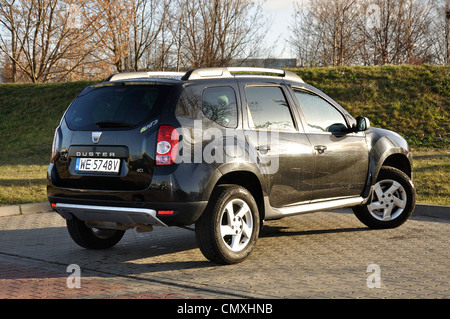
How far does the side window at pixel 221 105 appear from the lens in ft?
20.5

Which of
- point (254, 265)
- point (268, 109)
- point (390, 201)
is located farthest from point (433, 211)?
point (254, 265)

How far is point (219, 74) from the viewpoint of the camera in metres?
6.61

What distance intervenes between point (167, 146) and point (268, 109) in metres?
1.55

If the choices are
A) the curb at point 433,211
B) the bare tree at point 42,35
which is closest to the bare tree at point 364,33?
the bare tree at point 42,35

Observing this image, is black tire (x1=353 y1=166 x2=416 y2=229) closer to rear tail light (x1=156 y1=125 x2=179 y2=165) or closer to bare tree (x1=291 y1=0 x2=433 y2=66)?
rear tail light (x1=156 y1=125 x2=179 y2=165)

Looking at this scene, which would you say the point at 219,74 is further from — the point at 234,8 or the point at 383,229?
the point at 234,8

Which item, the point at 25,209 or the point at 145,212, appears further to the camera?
the point at 25,209

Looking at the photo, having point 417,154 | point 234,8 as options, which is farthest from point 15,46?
point 417,154

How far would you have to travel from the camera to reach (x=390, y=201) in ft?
27.0

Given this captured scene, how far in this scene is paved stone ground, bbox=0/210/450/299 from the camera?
518cm

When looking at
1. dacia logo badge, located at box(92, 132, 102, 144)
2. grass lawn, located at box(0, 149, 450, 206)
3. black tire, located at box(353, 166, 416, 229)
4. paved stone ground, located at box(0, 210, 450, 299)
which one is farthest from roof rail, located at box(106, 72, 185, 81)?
grass lawn, located at box(0, 149, 450, 206)

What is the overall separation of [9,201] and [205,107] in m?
6.01

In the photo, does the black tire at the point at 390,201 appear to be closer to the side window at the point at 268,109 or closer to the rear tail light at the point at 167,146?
the side window at the point at 268,109

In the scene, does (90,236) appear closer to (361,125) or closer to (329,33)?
(361,125)
